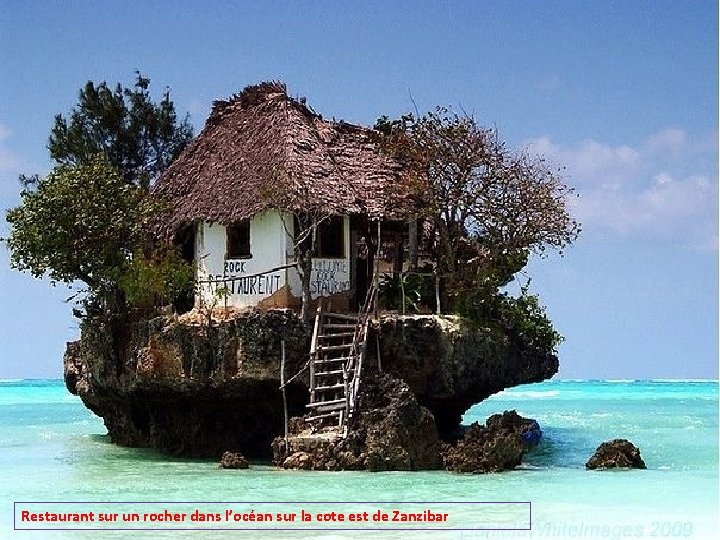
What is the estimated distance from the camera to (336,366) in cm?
1933

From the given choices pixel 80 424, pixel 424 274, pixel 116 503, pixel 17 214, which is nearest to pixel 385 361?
pixel 424 274

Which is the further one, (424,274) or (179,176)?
(179,176)

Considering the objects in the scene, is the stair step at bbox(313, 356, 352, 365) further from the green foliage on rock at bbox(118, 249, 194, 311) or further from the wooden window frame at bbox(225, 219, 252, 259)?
the green foliage on rock at bbox(118, 249, 194, 311)

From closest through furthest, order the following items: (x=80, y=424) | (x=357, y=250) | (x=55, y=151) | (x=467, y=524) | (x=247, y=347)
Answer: (x=467, y=524)
(x=247, y=347)
(x=357, y=250)
(x=55, y=151)
(x=80, y=424)

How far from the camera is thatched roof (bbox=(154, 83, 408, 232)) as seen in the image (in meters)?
20.2

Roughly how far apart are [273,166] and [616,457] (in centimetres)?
730

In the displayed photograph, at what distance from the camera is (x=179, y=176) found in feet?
74.7

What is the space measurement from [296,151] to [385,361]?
155 inches

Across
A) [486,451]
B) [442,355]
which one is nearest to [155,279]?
[442,355]

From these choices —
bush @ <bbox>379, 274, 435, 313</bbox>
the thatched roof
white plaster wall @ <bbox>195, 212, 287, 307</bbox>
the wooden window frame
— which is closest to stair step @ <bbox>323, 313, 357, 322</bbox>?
white plaster wall @ <bbox>195, 212, 287, 307</bbox>

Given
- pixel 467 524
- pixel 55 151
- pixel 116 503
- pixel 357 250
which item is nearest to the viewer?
pixel 467 524

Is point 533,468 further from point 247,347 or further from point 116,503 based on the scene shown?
point 116,503

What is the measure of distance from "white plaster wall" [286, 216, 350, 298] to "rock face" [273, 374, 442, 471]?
2.61 metres

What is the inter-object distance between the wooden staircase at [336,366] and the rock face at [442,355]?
0.39 meters
